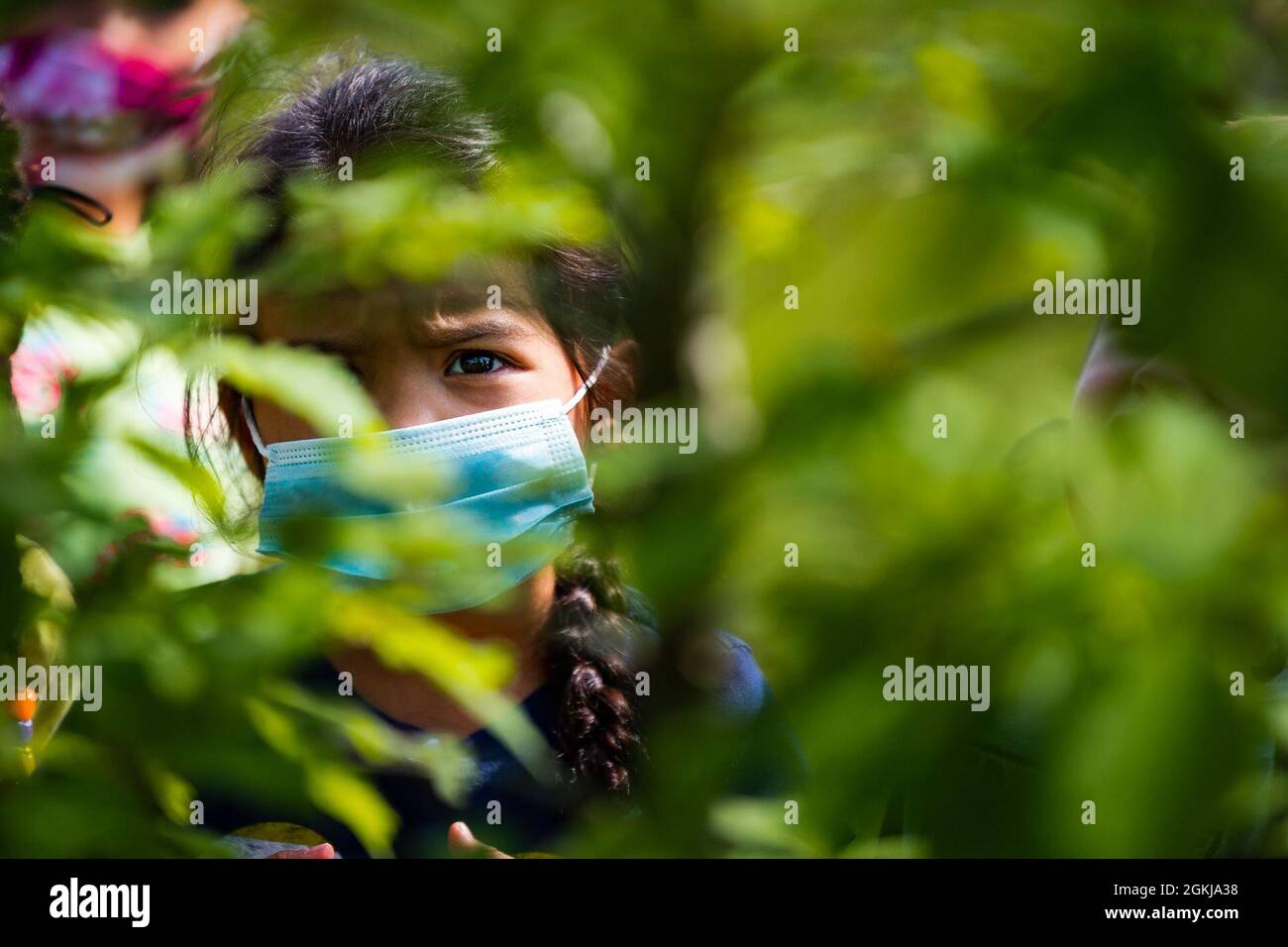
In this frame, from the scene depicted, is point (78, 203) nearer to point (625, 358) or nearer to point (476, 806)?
point (625, 358)

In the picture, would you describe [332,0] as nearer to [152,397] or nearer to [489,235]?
[489,235]

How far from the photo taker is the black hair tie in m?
0.78

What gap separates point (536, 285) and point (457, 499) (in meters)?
0.19

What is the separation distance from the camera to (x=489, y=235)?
0.78 meters

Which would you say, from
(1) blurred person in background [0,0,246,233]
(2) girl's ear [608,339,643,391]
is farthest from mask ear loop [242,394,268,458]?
(2) girl's ear [608,339,643,391]

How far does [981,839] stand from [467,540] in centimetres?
42

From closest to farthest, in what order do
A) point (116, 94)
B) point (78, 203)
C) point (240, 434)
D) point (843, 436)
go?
point (843, 436) → point (78, 203) → point (116, 94) → point (240, 434)

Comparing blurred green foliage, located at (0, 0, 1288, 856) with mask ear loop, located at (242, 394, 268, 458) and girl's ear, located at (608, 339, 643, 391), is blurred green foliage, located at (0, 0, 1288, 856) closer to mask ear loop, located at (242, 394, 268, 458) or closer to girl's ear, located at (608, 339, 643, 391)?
girl's ear, located at (608, 339, 643, 391)

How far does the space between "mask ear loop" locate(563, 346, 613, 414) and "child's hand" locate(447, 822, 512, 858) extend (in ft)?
1.11

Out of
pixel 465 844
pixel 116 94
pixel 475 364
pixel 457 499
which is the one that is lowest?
pixel 465 844

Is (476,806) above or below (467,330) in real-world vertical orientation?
below

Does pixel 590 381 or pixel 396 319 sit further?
pixel 590 381

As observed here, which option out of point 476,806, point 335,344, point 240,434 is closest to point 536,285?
point 335,344

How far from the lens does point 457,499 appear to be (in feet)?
3.26
